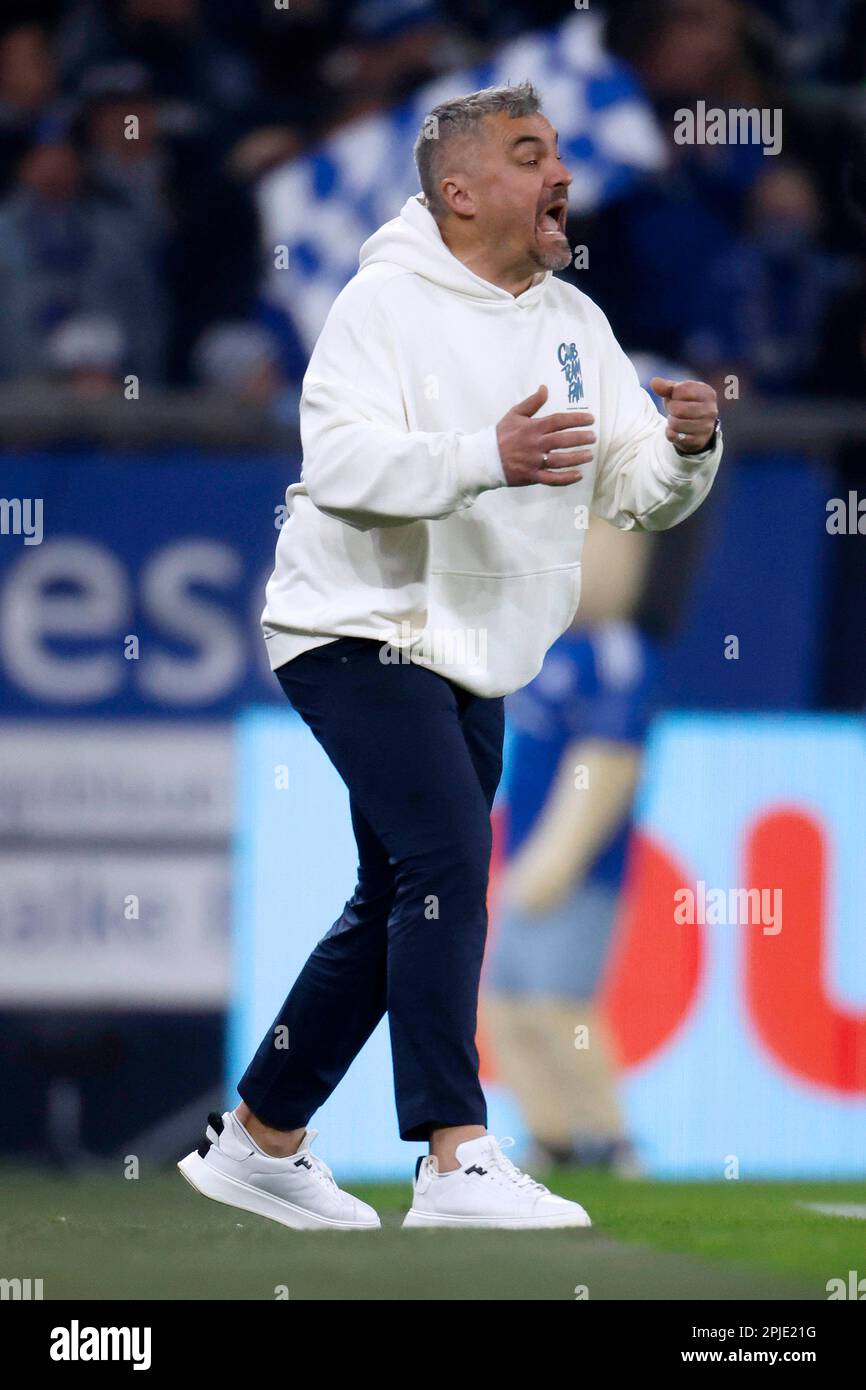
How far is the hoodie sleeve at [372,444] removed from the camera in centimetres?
311

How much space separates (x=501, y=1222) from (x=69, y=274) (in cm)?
317

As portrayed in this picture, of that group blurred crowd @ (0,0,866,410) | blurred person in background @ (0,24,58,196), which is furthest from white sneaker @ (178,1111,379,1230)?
blurred person in background @ (0,24,58,196)

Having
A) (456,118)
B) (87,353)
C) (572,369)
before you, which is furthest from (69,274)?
(572,369)

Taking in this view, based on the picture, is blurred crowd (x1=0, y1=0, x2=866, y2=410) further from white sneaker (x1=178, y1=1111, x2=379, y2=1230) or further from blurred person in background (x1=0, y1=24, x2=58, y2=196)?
white sneaker (x1=178, y1=1111, x2=379, y2=1230)

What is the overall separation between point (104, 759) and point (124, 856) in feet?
0.72

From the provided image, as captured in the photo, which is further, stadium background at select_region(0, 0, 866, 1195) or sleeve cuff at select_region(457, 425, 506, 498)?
stadium background at select_region(0, 0, 866, 1195)

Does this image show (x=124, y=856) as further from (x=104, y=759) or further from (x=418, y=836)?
(x=418, y=836)

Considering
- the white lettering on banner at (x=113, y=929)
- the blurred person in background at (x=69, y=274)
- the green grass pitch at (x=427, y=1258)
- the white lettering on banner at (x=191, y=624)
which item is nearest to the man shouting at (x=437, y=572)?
the green grass pitch at (x=427, y=1258)

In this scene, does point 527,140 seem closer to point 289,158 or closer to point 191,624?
point 191,624

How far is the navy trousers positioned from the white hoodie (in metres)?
0.06

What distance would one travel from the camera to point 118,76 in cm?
599

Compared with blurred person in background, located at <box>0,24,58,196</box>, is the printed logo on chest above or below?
below

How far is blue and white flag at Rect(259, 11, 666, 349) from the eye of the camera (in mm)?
5555

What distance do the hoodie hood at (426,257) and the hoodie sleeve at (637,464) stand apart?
25cm
